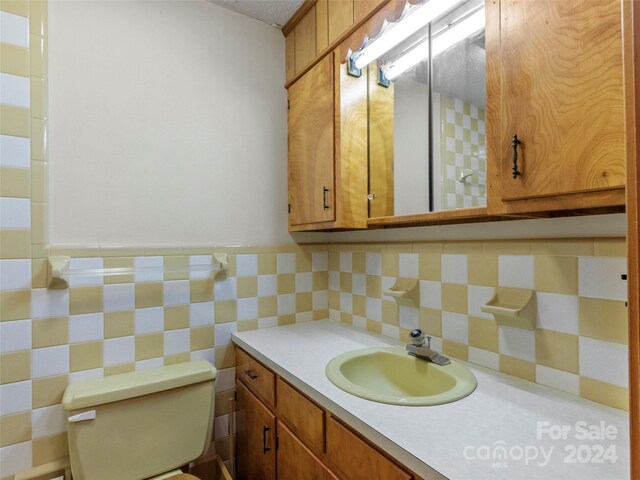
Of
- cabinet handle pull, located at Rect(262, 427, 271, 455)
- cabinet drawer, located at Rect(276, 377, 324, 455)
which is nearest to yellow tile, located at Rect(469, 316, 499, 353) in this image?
cabinet drawer, located at Rect(276, 377, 324, 455)

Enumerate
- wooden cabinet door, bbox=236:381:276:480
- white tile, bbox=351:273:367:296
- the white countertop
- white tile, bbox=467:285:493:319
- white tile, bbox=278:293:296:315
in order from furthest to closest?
white tile, bbox=278:293:296:315
white tile, bbox=351:273:367:296
wooden cabinet door, bbox=236:381:276:480
white tile, bbox=467:285:493:319
the white countertop

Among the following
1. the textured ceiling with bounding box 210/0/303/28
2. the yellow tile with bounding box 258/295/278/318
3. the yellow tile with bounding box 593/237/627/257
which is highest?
the textured ceiling with bounding box 210/0/303/28

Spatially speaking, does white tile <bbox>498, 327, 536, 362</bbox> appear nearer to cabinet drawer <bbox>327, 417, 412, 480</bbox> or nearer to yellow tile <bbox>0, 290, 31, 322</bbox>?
cabinet drawer <bbox>327, 417, 412, 480</bbox>

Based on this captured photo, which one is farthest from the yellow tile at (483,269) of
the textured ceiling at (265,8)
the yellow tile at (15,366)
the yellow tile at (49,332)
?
the yellow tile at (15,366)

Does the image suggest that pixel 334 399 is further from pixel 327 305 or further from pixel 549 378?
pixel 327 305

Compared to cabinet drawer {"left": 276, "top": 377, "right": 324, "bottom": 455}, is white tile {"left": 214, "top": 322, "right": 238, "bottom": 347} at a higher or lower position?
higher

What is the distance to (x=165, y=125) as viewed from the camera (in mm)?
1492

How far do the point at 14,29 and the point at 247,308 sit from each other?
1446mm

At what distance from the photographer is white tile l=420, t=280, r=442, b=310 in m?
1.29

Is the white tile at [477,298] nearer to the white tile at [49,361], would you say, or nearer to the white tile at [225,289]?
the white tile at [225,289]

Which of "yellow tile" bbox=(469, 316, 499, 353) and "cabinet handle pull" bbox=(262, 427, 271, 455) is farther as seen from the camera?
"cabinet handle pull" bbox=(262, 427, 271, 455)

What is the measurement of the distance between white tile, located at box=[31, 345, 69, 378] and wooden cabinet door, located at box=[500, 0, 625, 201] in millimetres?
1633

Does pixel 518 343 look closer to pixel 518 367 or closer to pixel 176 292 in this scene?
pixel 518 367

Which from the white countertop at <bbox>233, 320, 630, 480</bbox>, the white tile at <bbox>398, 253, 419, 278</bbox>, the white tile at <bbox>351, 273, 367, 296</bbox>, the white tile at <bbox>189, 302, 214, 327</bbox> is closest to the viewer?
the white countertop at <bbox>233, 320, 630, 480</bbox>
